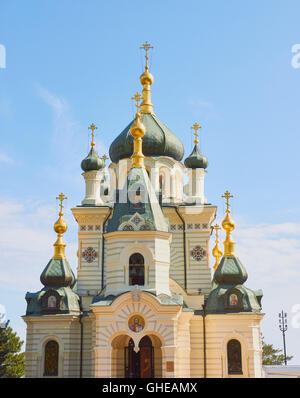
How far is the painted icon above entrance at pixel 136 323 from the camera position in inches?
1027

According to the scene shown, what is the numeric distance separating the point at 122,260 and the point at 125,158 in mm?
8381

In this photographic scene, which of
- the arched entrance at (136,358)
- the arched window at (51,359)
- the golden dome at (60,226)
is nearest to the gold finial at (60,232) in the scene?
the golden dome at (60,226)

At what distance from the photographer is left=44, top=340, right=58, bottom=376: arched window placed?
2978cm

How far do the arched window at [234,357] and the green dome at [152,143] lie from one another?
11.1 metres

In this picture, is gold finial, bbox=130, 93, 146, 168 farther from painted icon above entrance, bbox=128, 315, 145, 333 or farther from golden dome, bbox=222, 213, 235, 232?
painted icon above entrance, bbox=128, 315, 145, 333

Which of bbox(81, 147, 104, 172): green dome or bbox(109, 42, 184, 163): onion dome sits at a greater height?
bbox(109, 42, 184, 163): onion dome

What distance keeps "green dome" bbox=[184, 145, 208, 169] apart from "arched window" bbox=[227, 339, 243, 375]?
10213mm

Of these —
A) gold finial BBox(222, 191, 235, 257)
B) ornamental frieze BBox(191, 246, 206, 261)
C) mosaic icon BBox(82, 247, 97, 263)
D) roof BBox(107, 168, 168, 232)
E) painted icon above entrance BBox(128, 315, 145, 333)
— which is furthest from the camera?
mosaic icon BBox(82, 247, 97, 263)

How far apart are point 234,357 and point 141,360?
184 inches

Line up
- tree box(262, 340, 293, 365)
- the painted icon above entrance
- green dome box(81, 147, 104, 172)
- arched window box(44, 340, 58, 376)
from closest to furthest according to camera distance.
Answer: the painted icon above entrance
arched window box(44, 340, 58, 376)
green dome box(81, 147, 104, 172)
tree box(262, 340, 293, 365)

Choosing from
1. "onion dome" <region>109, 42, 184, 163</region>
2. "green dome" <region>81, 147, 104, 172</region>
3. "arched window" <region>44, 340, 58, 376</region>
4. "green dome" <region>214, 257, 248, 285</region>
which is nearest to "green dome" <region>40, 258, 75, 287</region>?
"arched window" <region>44, 340, 58, 376</region>

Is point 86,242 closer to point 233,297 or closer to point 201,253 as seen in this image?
point 201,253

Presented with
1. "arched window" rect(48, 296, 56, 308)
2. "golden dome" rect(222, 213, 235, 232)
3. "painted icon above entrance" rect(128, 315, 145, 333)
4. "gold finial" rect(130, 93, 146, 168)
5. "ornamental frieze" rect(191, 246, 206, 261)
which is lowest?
"painted icon above entrance" rect(128, 315, 145, 333)
